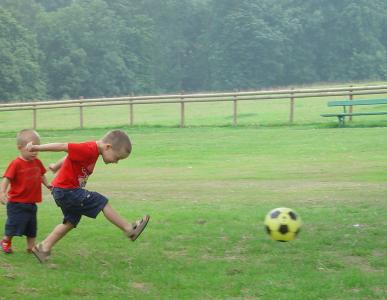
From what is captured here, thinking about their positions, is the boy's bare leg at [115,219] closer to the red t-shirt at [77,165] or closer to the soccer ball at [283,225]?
the red t-shirt at [77,165]

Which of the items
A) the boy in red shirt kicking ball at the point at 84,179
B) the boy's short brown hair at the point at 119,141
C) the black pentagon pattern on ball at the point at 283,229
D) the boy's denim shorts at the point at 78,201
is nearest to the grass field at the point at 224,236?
the black pentagon pattern on ball at the point at 283,229

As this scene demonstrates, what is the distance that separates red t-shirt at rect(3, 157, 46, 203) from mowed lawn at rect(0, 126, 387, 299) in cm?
61

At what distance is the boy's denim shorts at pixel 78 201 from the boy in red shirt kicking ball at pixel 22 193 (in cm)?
61

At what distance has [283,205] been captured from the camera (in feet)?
39.2

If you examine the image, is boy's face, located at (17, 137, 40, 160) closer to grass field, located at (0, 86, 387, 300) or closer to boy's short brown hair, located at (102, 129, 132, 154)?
boy's short brown hair, located at (102, 129, 132, 154)

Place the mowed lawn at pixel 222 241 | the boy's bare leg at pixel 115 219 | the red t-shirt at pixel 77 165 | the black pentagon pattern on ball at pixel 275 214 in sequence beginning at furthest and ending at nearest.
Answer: the black pentagon pattern on ball at pixel 275 214
the boy's bare leg at pixel 115 219
the red t-shirt at pixel 77 165
the mowed lawn at pixel 222 241

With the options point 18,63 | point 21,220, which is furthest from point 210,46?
point 21,220

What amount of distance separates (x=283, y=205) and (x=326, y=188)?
8.17ft

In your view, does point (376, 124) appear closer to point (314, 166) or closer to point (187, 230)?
point (314, 166)

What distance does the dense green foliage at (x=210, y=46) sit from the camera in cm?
8775

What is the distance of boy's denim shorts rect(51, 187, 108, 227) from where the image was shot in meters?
8.05

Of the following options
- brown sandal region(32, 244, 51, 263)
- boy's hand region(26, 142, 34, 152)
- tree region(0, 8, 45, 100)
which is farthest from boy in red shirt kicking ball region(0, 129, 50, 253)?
tree region(0, 8, 45, 100)

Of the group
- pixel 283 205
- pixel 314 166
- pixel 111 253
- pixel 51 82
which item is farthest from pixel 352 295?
pixel 51 82

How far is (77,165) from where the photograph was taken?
8078 millimetres
